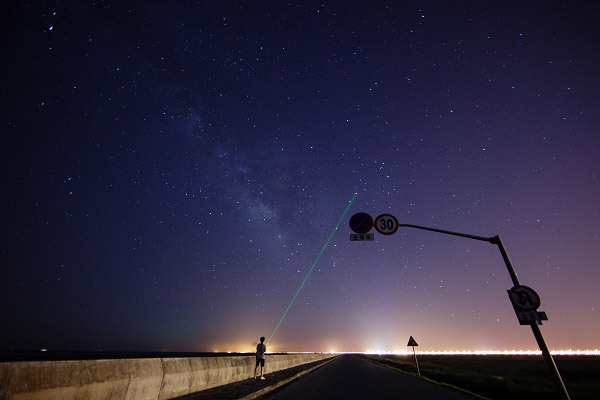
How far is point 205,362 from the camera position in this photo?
7840mm

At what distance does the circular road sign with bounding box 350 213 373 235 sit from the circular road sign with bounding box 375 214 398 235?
202 mm

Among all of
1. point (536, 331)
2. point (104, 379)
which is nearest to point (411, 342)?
point (536, 331)

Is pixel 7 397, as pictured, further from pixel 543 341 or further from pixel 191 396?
pixel 543 341

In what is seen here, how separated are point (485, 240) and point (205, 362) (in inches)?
330

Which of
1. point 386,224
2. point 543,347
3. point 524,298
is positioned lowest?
point 543,347

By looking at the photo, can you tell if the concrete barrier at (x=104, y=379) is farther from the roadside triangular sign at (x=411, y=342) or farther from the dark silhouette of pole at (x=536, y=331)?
the roadside triangular sign at (x=411, y=342)

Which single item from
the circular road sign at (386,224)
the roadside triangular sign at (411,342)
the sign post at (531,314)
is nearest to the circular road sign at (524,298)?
the sign post at (531,314)

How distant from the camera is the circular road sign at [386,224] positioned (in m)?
7.40

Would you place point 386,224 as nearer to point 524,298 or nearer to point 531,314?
point 524,298

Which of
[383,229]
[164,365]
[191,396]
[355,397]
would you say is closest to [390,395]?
[355,397]

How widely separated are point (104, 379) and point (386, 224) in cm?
665

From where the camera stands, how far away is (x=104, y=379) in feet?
13.8

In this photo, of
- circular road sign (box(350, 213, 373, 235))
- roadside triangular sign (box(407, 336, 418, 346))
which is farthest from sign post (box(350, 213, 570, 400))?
roadside triangular sign (box(407, 336, 418, 346))

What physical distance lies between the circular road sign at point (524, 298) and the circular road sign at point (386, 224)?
2935 mm
